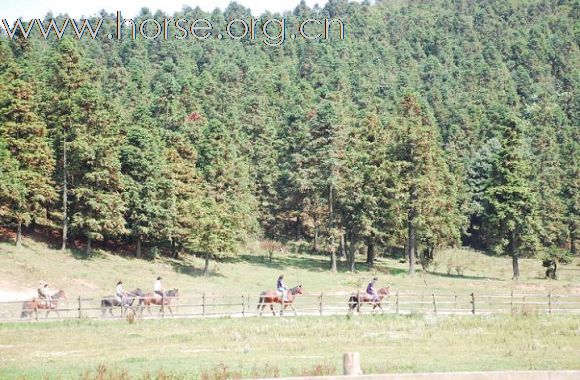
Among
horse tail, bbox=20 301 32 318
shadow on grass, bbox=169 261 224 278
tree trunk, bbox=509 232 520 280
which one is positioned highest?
tree trunk, bbox=509 232 520 280

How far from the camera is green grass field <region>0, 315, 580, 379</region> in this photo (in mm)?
23141

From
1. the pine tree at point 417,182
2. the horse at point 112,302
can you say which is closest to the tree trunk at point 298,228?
the pine tree at point 417,182

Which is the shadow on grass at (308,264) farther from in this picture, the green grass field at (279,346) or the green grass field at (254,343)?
the green grass field at (279,346)

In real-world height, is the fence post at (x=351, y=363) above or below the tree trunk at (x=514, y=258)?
below

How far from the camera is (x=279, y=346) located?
96.2 ft

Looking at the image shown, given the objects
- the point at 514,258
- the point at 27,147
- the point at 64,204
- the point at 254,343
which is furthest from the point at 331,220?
the point at 254,343

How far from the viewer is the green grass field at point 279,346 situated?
23.1 m

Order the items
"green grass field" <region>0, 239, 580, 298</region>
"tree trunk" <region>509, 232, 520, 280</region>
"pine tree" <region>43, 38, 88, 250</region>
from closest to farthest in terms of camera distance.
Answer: "green grass field" <region>0, 239, 580, 298</region>
"pine tree" <region>43, 38, 88, 250</region>
"tree trunk" <region>509, 232, 520, 280</region>

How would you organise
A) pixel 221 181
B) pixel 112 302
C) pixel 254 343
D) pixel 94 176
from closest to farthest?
1. pixel 254 343
2. pixel 112 302
3. pixel 94 176
4. pixel 221 181

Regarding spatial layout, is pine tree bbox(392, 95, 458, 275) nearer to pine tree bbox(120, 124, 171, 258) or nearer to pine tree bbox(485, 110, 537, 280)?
pine tree bbox(485, 110, 537, 280)

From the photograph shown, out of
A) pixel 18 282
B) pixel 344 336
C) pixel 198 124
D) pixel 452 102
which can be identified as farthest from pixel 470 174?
pixel 344 336

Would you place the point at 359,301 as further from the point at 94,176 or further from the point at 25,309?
the point at 94,176

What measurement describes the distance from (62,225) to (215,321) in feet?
105

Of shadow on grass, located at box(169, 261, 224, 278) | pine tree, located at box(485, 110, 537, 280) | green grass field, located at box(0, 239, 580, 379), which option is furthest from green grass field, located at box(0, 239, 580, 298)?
pine tree, located at box(485, 110, 537, 280)
